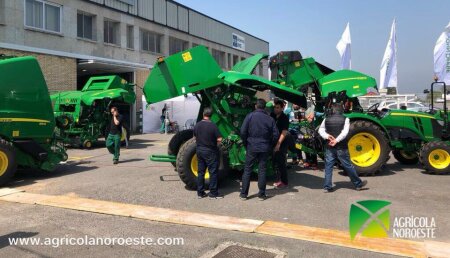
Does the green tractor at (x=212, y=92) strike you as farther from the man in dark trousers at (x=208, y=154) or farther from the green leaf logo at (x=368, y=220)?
the green leaf logo at (x=368, y=220)

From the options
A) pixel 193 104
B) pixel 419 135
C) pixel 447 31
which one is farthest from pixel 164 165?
pixel 193 104

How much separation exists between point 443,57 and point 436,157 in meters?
4.18

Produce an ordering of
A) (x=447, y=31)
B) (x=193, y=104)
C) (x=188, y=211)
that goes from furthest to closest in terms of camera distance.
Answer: (x=193, y=104)
(x=447, y=31)
(x=188, y=211)

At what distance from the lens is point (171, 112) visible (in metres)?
24.8

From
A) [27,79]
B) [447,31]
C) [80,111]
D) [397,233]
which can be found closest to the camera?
[397,233]

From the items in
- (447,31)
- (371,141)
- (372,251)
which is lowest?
(372,251)

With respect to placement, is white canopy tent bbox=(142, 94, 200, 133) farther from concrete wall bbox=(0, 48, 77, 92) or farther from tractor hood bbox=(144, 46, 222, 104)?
tractor hood bbox=(144, 46, 222, 104)

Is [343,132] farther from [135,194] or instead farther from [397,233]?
[135,194]

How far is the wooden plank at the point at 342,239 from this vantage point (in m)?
4.65

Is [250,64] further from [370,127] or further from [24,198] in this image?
[24,198]

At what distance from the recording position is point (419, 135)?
9.66 metres

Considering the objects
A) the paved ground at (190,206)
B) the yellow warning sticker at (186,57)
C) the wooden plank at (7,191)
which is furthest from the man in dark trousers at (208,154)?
the wooden plank at (7,191)

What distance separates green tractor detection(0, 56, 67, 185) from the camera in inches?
336

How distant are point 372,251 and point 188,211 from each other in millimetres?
2846
